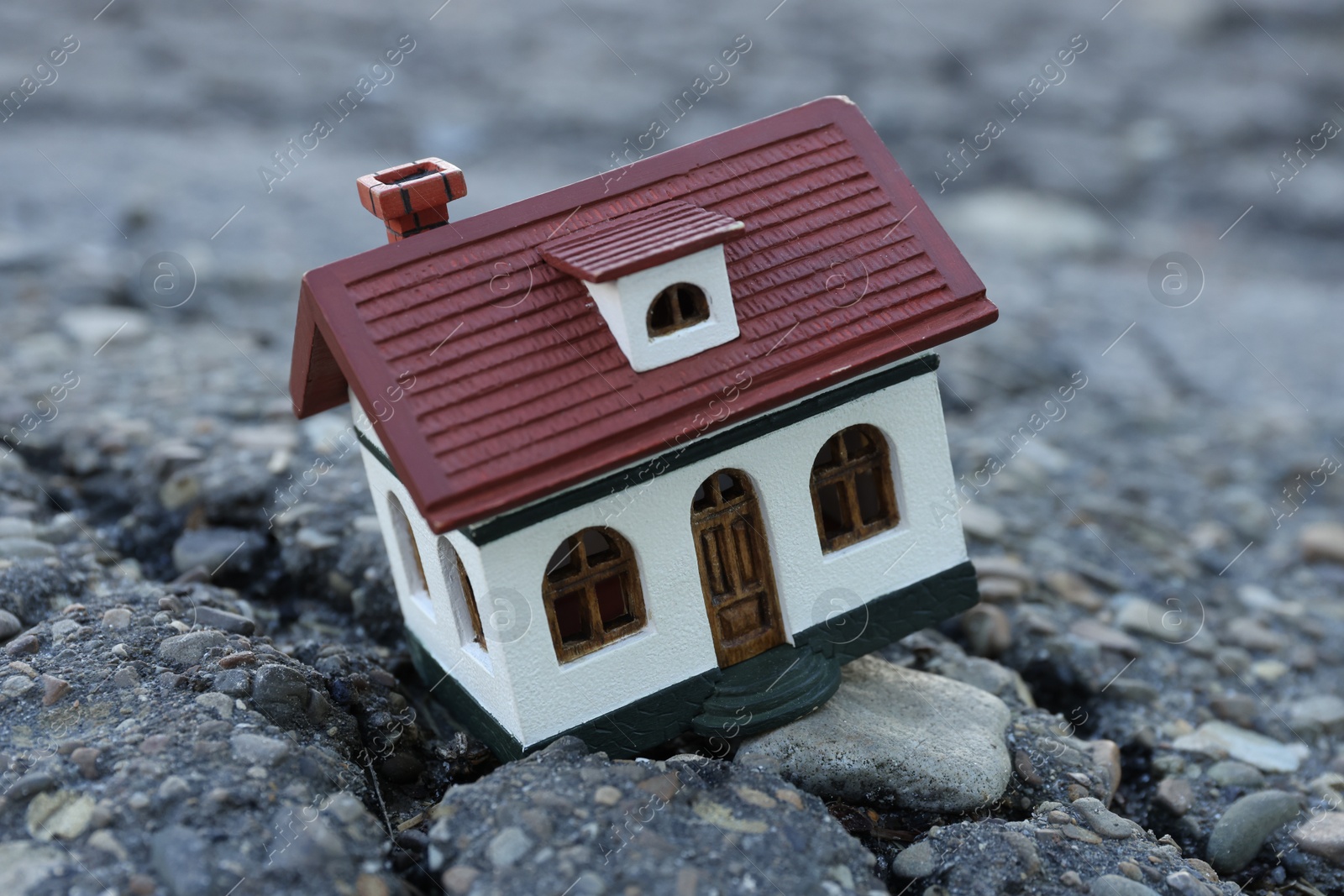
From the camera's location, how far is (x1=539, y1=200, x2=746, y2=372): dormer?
5883 millimetres

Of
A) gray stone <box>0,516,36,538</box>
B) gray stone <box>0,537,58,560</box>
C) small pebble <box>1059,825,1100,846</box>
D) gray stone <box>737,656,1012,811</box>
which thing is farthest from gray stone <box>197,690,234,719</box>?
small pebble <box>1059,825,1100,846</box>

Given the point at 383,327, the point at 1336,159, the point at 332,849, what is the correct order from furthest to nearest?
the point at 1336,159 → the point at 383,327 → the point at 332,849

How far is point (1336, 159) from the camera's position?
17.8 m

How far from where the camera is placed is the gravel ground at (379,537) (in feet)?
19.1

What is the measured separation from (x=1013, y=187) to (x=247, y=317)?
10.5 metres

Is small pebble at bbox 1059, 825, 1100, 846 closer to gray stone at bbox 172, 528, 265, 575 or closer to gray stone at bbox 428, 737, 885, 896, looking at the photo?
gray stone at bbox 428, 737, 885, 896

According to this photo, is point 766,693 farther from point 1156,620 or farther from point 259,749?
point 1156,620

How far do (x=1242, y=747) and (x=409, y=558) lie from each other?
203 inches

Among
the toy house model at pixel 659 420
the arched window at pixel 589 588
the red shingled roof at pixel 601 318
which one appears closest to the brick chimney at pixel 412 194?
the toy house model at pixel 659 420

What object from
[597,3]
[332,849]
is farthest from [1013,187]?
[332,849]

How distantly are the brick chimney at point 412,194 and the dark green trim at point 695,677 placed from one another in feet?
7.85

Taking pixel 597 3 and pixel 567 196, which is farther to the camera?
pixel 597 3

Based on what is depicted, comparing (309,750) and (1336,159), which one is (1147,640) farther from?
(1336,159)

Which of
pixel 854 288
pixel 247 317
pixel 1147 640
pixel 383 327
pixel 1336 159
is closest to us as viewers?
pixel 383 327
